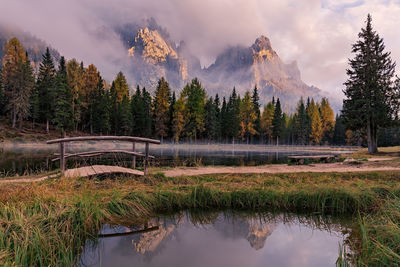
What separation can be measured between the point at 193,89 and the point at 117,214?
4065cm

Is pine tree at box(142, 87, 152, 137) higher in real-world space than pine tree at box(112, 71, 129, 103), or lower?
lower

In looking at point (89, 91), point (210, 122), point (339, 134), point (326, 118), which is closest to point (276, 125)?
point (210, 122)

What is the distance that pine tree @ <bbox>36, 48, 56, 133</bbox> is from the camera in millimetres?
36125

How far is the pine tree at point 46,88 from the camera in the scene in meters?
36.1

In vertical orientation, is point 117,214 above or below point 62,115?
below

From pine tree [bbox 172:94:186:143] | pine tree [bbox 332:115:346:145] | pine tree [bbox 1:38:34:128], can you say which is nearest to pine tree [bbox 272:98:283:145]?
pine tree [bbox 332:115:346:145]

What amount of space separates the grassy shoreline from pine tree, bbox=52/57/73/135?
32.3 meters

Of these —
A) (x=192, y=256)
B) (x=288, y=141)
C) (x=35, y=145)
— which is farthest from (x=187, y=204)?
(x=288, y=141)

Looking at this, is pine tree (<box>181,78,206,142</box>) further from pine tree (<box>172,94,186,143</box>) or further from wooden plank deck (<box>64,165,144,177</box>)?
wooden plank deck (<box>64,165,144,177</box>)

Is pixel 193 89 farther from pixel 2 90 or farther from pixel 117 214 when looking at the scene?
pixel 117 214

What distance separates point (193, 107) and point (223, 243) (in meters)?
40.8

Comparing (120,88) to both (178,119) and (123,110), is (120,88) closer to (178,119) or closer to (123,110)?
(123,110)

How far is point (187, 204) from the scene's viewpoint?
18.9ft

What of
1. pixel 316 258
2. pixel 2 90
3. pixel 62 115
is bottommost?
pixel 316 258
